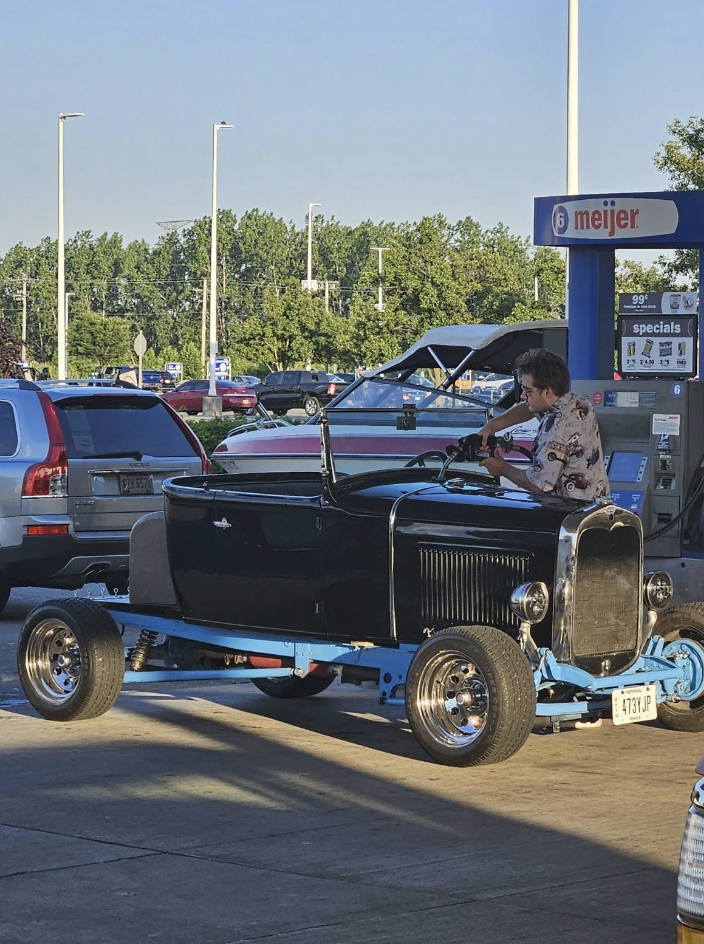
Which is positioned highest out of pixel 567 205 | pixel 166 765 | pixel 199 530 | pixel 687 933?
pixel 567 205

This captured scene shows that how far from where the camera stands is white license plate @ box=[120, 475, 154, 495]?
12.0m

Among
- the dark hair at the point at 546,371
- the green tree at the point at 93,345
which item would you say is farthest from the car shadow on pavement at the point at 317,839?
the green tree at the point at 93,345

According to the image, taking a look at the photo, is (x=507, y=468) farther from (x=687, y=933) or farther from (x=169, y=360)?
(x=169, y=360)

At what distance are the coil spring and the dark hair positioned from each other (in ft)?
8.83

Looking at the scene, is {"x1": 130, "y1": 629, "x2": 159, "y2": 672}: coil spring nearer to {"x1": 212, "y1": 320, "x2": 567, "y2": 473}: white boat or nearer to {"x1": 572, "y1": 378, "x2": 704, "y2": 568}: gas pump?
{"x1": 212, "y1": 320, "x2": 567, "y2": 473}: white boat

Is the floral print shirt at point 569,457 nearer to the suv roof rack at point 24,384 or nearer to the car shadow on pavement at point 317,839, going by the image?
the car shadow on pavement at point 317,839

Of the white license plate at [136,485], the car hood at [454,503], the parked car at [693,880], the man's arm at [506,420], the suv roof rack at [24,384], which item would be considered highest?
the suv roof rack at [24,384]

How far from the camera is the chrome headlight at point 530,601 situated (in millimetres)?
7082

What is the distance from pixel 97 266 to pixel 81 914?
13795cm

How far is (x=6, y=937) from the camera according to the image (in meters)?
4.87

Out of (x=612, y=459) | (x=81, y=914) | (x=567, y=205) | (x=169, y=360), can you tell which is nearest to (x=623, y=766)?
(x=81, y=914)

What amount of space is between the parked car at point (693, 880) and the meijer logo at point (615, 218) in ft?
35.0

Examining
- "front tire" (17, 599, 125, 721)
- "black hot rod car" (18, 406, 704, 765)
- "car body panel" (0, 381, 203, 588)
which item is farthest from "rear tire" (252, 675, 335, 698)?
"car body panel" (0, 381, 203, 588)

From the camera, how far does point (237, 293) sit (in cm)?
13062
